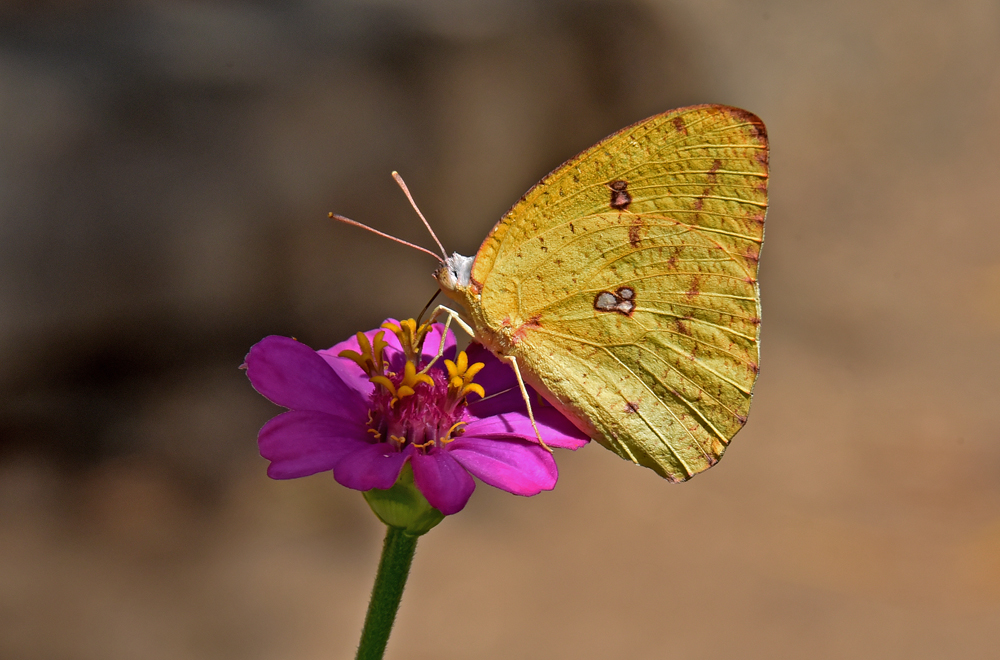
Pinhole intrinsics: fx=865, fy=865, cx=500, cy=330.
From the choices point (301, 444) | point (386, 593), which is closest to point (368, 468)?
point (301, 444)

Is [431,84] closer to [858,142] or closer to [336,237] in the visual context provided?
[336,237]

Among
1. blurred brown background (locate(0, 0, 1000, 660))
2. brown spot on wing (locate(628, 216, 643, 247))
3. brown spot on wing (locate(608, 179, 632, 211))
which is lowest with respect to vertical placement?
Answer: blurred brown background (locate(0, 0, 1000, 660))

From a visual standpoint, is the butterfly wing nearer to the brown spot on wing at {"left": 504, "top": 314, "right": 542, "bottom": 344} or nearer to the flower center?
the brown spot on wing at {"left": 504, "top": 314, "right": 542, "bottom": 344}

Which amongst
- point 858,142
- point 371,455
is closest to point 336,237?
point 371,455

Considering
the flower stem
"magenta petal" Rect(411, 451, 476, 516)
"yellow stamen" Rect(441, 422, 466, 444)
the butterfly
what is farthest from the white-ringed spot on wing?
the flower stem

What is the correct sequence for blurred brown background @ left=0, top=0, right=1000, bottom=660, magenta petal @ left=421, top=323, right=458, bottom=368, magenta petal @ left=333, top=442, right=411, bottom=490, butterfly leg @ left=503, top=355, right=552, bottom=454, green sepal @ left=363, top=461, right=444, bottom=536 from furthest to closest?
blurred brown background @ left=0, top=0, right=1000, bottom=660
magenta petal @ left=421, top=323, right=458, bottom=368
butterfly leg @ left=503, top=355, right=552, bottom=454
green sepal @ left=363, top=461, right=444, bottom=536
magenta petal @ left=333, top=442, right=411, bottom=490

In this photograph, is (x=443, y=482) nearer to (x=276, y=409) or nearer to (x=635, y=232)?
(x=635, y=232)

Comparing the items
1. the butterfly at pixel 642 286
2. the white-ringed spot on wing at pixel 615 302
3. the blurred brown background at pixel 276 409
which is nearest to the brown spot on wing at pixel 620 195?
the butterfly at pixel 642 286

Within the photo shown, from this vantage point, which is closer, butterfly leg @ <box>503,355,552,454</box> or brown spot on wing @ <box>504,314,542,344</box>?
butterfly leg @ <box>503,355,552,454</box>
